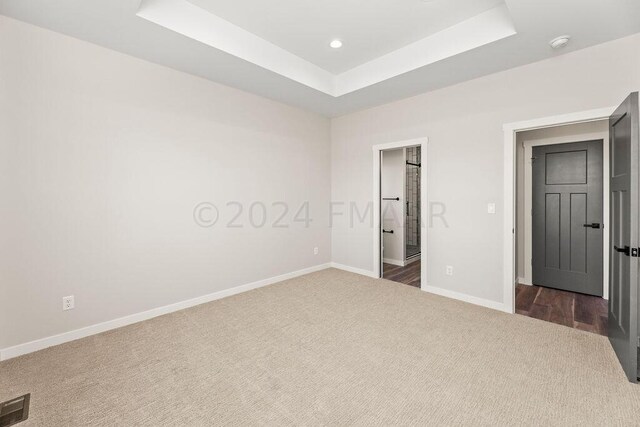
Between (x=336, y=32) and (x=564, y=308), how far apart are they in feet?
13.0

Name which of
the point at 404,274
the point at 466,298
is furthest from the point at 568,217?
the point at 404,274

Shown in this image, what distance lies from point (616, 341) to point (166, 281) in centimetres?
418

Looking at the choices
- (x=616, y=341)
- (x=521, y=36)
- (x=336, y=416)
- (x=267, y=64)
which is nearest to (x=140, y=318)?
(x=336, y=416)

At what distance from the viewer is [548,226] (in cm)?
399

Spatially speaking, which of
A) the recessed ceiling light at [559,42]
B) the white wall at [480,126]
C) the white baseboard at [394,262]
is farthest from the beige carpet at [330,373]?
the recessed ceiling light at [559,42]

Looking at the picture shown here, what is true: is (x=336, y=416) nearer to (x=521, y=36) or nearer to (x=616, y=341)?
(x=616, y=341)

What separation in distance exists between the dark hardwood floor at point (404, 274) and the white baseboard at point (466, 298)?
0.33 meters

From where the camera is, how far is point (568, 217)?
383 centimetres

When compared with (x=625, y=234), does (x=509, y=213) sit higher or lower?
higher

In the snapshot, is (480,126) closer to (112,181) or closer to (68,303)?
(112,181)

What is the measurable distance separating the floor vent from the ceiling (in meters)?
2.75

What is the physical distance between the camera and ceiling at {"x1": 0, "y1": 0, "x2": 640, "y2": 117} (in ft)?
7.34

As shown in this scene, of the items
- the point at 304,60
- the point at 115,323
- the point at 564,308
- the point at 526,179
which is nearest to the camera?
the point at 115,323

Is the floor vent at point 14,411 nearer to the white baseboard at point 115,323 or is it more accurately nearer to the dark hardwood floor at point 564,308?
the white baseboard at point 115,323
